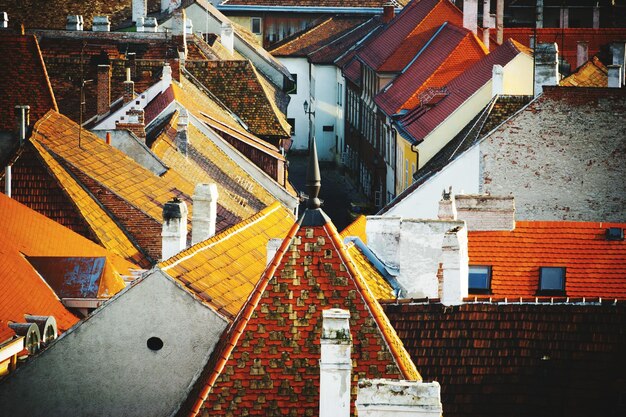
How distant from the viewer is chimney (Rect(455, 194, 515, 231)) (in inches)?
1346

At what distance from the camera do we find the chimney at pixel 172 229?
25.8 meters

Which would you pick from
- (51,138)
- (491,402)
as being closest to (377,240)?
(491,402)

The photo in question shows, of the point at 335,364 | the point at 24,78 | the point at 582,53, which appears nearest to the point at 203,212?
the point at 335,364

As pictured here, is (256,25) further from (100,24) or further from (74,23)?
(74,23)

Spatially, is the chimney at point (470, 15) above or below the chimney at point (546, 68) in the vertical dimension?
above

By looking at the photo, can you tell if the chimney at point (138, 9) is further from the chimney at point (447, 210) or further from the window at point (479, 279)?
the window at point (479, 279)

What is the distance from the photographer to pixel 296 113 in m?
90.8

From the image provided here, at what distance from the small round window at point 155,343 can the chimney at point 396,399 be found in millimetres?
5108

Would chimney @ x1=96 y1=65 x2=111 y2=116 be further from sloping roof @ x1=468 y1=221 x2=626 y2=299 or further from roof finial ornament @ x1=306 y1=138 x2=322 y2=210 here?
roof finial ornament @ x1=306 y1=138 x2=322 y2=210

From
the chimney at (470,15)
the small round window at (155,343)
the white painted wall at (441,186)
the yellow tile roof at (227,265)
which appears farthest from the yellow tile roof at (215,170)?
the chimney at (470,15)

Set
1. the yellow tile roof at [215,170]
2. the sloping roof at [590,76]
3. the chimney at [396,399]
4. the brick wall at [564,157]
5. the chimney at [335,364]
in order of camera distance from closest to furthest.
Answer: the chimney at [396,399]
the chimney at [335,364]
the brick wall at [564,157]
the yellow tile roof at [215,170]
the sloping roof at [590,76]

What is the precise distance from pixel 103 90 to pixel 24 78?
32.4 feet

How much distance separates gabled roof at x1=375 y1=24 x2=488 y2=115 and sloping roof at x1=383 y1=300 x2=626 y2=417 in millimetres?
34523

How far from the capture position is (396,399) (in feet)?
54.3
